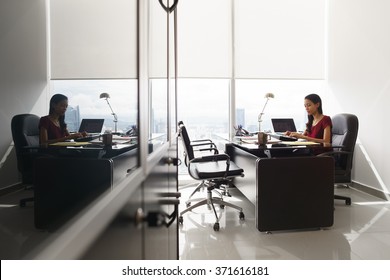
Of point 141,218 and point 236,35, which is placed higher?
point 236,35

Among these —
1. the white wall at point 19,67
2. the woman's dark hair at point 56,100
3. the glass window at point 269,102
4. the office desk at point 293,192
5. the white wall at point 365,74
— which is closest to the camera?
the white wall at point 19,67

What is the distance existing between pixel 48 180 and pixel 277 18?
5.21m

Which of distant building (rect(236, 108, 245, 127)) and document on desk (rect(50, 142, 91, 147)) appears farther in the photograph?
distant building (rect(236, 108, 245, 127))

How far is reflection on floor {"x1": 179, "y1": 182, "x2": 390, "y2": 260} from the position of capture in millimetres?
2320

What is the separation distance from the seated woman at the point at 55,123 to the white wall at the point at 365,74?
4355 millimetres

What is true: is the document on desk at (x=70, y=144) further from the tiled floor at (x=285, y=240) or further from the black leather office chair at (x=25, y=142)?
the tiled floor at (x=285, y=240)

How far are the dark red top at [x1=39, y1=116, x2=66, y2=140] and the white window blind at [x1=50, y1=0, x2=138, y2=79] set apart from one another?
7cm

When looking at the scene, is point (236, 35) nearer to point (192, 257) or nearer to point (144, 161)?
point (192, 257)

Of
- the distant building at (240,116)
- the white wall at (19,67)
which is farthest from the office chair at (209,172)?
the white wall at (19,67)

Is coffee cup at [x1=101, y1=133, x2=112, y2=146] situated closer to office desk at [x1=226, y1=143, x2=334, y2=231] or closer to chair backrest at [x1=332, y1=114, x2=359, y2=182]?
office desk at [x1=226, y1=143, x2=334, y2=231]

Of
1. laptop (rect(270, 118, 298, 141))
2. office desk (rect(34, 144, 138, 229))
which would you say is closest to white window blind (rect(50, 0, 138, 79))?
office desk (rect(34, 144, 138, 229))

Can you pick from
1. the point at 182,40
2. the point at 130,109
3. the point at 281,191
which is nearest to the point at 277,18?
the point at 182,40

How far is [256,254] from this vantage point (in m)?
2.34

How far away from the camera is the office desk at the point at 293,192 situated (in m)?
2.66
